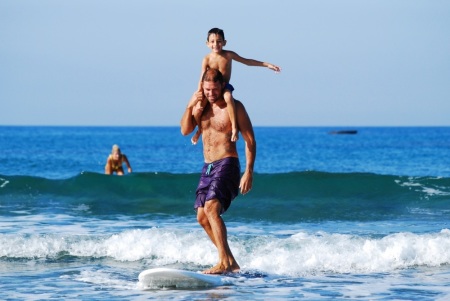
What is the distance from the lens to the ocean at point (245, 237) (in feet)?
27.9

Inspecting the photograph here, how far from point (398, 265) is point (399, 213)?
6.08 meters

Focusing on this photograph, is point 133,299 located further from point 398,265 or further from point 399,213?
point 399,213

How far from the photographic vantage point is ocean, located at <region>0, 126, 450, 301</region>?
8.51 meters

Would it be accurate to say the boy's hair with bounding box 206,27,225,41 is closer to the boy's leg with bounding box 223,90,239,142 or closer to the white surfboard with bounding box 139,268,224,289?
the boy's leg with bounding box 223,90,239,142

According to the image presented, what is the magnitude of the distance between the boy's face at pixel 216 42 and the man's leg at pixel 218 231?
147 centimetres

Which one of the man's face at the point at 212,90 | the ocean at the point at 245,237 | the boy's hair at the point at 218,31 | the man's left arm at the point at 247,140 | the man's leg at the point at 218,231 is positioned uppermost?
the boy's hair at the point at 218,31

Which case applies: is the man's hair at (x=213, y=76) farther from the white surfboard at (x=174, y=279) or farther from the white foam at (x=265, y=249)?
the white foam at (x=265, y=249)

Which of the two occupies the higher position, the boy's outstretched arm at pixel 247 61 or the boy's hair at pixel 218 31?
the boy's hair at pixel 218 31

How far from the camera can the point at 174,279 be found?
27.3 ft

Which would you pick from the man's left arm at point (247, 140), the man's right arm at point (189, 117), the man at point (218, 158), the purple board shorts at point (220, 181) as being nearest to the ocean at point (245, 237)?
the man at point (218, 158)

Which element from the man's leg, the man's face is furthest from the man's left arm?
the man's leg

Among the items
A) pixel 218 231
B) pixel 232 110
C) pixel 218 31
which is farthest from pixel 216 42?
pixel 218 231

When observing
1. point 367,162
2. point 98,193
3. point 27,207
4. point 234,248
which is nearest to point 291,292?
point 234,248

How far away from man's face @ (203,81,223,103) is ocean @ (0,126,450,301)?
1.77 metres
